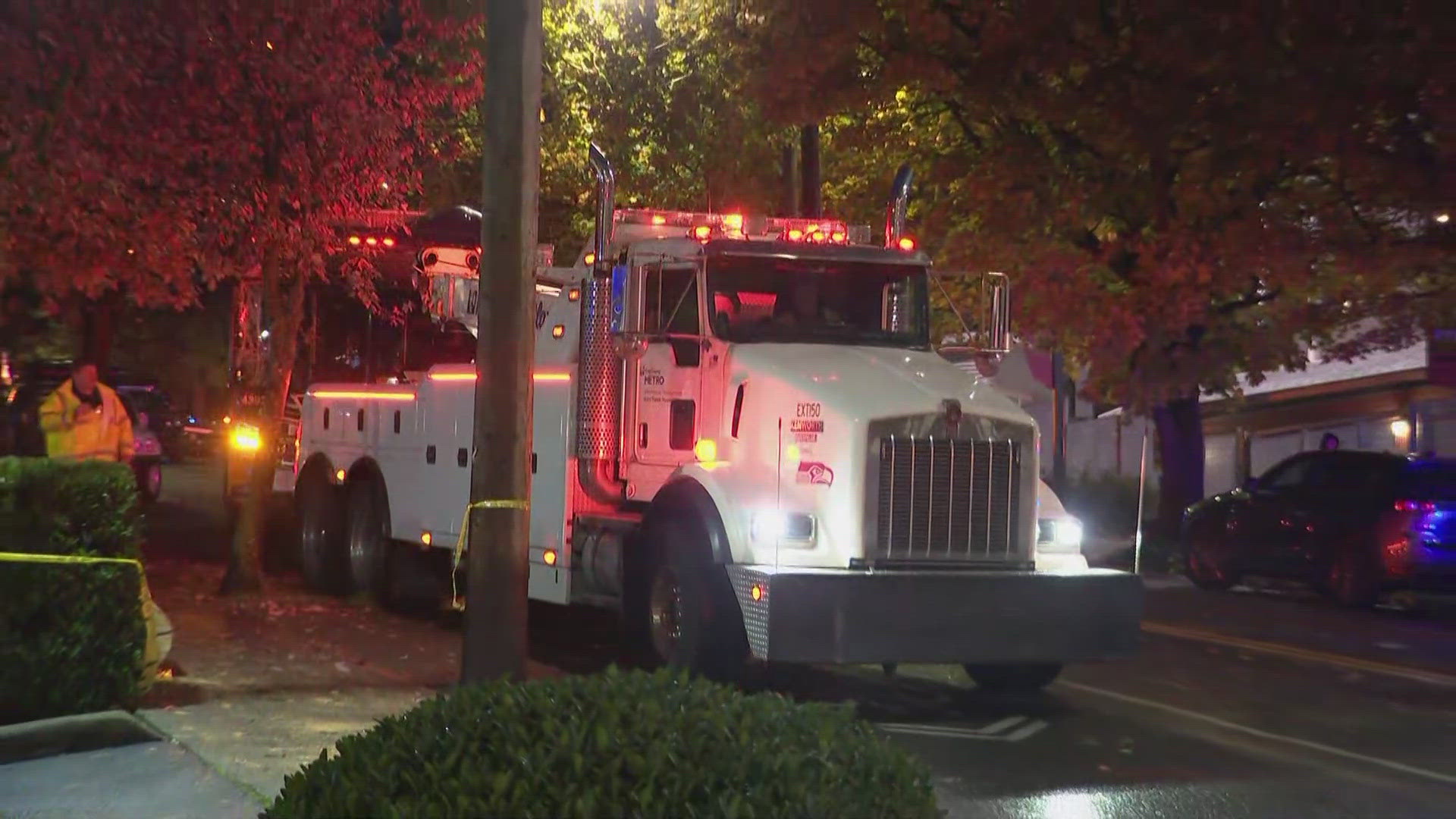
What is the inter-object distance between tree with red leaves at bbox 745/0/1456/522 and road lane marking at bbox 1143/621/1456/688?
433 cm

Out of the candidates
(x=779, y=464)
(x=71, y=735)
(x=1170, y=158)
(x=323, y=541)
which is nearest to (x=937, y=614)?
(x=779, y=464)

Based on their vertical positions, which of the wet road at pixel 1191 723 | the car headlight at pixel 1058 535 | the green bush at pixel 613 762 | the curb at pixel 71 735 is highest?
the car headlight at pixel 1058 535

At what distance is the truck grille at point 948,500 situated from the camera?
9.31 metres

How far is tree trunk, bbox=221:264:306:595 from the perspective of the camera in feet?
44.3

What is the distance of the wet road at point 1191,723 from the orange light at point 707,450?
1.65 meters

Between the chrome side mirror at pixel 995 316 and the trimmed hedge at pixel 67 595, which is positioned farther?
the chrome side mirror at pixel 995 316

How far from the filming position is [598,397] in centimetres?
1112

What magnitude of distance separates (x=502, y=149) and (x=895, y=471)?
3.31 m

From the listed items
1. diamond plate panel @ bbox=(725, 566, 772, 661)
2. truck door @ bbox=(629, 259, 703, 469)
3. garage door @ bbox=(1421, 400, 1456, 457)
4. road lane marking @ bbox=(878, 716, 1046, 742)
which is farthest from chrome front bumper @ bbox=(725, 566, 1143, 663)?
garage door @ bbox=(1421, 400, 1456, 457)

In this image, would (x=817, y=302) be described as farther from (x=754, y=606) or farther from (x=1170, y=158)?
(x=1170, y=158)

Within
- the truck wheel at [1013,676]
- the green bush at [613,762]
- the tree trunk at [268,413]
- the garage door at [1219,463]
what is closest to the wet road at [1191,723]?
the truck wheel at [1013,676]

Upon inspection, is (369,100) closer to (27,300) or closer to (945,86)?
(945,86)

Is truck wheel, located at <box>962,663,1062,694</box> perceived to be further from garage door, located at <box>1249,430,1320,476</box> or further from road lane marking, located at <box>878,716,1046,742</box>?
garage door, located at <box>1249,430,1320,476</box>

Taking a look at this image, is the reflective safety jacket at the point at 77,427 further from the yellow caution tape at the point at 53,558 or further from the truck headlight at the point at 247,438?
the yellow caution tape at the point at 53,558
